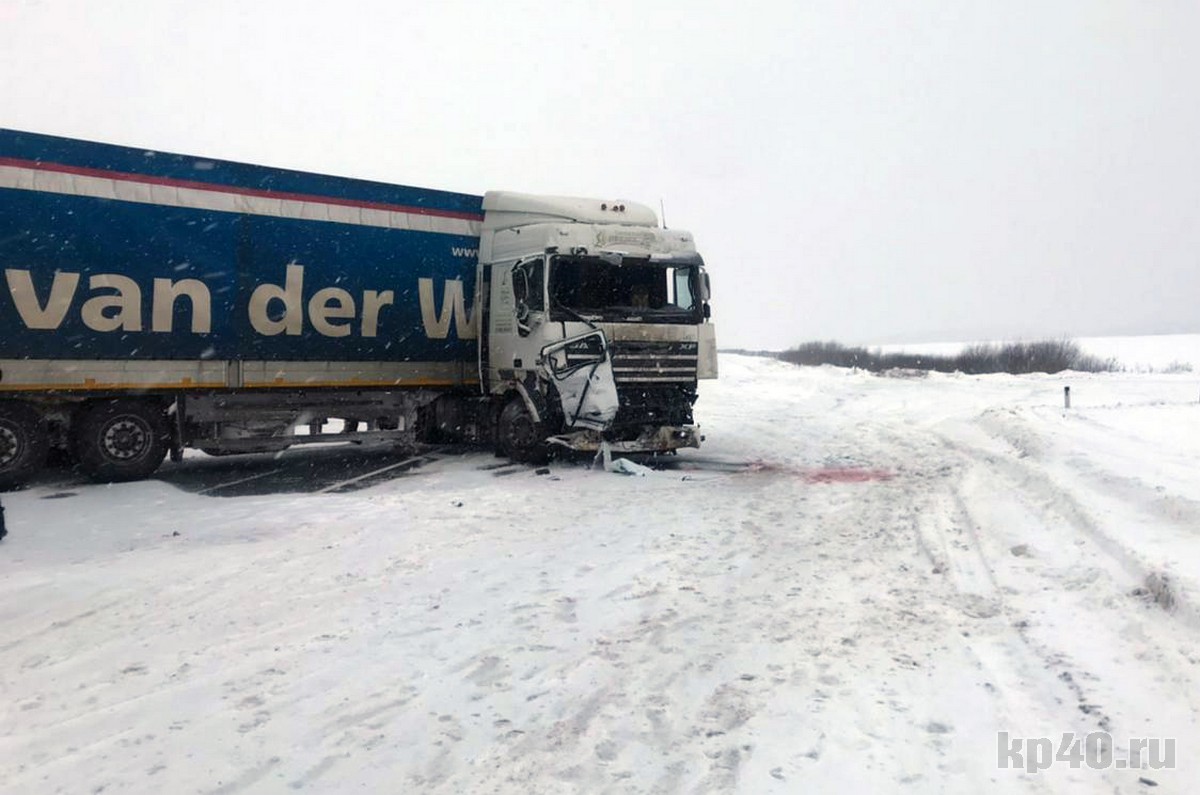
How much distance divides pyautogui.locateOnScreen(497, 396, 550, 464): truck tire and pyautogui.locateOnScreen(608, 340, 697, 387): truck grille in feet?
5.14

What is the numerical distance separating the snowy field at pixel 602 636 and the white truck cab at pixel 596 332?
210 cm

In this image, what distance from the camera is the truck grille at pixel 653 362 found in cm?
1132

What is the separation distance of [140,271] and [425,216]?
165 inches

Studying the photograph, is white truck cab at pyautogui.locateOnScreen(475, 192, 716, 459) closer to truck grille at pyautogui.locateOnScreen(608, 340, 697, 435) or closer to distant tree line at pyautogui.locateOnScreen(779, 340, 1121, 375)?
truck grille at pyautogui.locateOnScreen(608, 340, 697, 435)

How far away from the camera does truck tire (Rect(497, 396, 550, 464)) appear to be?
39.7 feet

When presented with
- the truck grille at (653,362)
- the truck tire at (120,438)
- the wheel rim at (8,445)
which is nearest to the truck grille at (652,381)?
the truck grille at (653,362)

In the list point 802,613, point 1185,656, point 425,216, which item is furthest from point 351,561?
point 425,216

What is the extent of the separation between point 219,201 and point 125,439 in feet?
10.9

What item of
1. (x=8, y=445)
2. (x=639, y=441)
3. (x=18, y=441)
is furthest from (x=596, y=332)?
(x=8, y=445)

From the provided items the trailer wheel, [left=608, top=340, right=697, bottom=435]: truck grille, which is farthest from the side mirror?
the trailer wheel

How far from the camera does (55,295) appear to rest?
966 cm

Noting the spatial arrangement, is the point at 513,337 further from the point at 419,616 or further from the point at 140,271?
the point at 419,616

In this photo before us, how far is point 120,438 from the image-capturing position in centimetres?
1053

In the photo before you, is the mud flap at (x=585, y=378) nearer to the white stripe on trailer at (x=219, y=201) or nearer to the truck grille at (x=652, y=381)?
the truck grille at (x=652, y=381)
